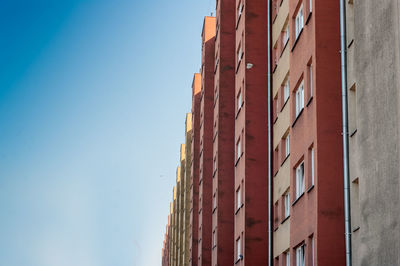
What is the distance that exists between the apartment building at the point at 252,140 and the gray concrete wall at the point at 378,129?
700 inches

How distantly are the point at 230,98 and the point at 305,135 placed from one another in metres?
25.7

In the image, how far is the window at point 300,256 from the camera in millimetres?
27917

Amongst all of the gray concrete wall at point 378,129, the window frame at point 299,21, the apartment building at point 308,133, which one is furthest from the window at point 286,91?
the gray concrete wall at point 378,129

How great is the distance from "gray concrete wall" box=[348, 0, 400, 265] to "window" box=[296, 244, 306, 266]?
676 cm

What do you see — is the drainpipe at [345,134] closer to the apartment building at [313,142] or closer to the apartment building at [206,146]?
the apartment building at [313,142]

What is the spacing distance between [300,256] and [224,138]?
24817mm

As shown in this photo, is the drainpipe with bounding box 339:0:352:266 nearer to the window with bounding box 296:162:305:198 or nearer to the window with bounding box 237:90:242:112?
the window with bounding box 296:162:305:198

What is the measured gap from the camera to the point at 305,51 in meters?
28.1

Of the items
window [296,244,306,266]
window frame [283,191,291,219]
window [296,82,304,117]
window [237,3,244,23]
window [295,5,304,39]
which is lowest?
window [296,244,306,266]

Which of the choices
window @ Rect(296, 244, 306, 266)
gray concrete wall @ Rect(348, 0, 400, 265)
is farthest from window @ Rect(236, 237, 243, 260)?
gray concrete wall @ Rect(348, 0, 400, 265)

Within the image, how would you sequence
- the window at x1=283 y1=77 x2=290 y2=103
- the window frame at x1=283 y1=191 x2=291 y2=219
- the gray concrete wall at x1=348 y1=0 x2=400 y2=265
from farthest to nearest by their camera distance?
the window at x1=283 y1=77 x2=290 y2=103, the window frame at x1=283 y1=191 x2=291 y2=219, the gray concrete wall at x1=348 y1=0 x2=400 y2=265

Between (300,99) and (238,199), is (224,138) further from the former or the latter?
(300,99)

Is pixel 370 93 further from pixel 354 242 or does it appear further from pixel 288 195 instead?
pixel 288 195

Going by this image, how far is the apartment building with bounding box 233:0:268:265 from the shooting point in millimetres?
38906
